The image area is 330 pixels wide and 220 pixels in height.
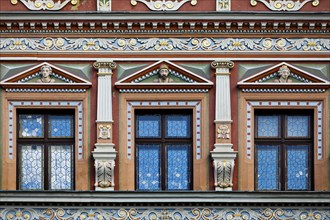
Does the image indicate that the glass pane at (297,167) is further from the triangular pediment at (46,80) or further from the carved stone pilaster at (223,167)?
the triangular pediment at (46,80)

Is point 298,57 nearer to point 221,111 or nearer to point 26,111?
point 221,111

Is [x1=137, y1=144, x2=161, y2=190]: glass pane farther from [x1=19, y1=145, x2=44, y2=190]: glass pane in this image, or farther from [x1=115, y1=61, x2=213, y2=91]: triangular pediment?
[x1=19, y1=145, x2=44, y2=190]: glass pane

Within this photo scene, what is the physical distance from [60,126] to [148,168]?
215 cm

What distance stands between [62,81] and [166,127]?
2.50m

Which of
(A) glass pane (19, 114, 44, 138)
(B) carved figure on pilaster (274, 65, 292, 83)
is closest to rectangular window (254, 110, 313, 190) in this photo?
(B) carved figure on pilaster (274, 65, 292, 83)

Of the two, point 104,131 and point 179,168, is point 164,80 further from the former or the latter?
point 179,168

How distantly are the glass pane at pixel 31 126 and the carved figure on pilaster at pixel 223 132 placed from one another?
391 cm

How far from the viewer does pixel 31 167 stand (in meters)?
41.1

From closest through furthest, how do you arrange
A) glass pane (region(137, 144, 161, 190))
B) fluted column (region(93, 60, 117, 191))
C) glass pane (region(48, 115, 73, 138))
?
fluted column (region(93, 60, 117, 191))
glass pane (region(137, 144, 161, 190))
glass pane (region(48, 115, 73, 138))

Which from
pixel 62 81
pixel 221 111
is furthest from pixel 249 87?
pixel 62 81

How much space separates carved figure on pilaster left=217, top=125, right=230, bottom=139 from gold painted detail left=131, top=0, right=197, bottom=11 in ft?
9.23

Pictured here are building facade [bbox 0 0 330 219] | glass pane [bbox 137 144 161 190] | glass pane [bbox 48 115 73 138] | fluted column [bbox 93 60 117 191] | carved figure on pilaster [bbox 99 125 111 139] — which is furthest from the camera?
glass pane [bbox 48 115 73 138]

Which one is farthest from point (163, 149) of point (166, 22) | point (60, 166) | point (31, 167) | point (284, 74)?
point (284, 74)

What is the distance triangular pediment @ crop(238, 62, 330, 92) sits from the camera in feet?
135
